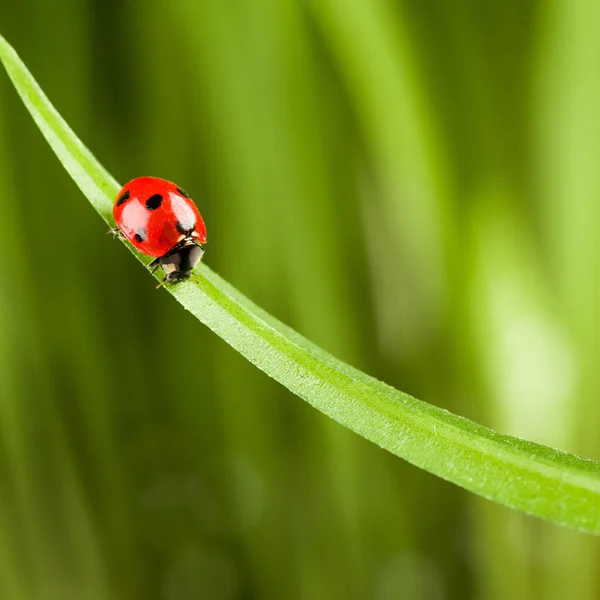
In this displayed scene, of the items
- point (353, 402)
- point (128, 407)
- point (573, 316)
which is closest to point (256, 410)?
point (128, 407)

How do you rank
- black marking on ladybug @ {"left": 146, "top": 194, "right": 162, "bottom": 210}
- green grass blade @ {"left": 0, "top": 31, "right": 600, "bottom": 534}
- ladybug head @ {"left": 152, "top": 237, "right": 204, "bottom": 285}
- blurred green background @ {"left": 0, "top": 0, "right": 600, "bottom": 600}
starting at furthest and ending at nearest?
blurred green background @ {"left": 0, "top": 0, "right": 600, "bottom": 600}, black marking on ladybug @ {"left": 146, "top": 194, "right": 162, "bottom": 210}, ladybug head @ {"left": 152, "top": 237, "right": 204, "bottom": 285}, green grass blade @ {"left": 0, "top": 31, "right": 600, "bottom": 534}

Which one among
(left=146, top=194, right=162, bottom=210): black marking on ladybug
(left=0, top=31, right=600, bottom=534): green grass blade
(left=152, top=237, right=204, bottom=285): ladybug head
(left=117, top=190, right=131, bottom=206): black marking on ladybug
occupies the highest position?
(left=146, top=194, right=162, bottom=210): black marking on ladybug

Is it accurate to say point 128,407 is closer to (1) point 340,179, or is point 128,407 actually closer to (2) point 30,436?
(2) point 30,436

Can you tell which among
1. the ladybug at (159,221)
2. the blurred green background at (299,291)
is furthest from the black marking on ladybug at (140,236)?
the blurred green background at (299,291)

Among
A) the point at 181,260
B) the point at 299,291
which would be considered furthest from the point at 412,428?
the point at 299,291

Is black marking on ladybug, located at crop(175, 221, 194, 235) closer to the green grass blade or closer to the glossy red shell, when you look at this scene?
the glossy red shell

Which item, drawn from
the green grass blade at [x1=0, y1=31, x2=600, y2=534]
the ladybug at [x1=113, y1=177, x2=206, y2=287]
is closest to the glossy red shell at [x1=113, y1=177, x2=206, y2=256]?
the ladybug at [x1=113, y1=177, x2=206, y2=287]

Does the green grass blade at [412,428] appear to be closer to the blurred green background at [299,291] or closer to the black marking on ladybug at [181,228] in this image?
the black marking on ladybug at [181,228]
